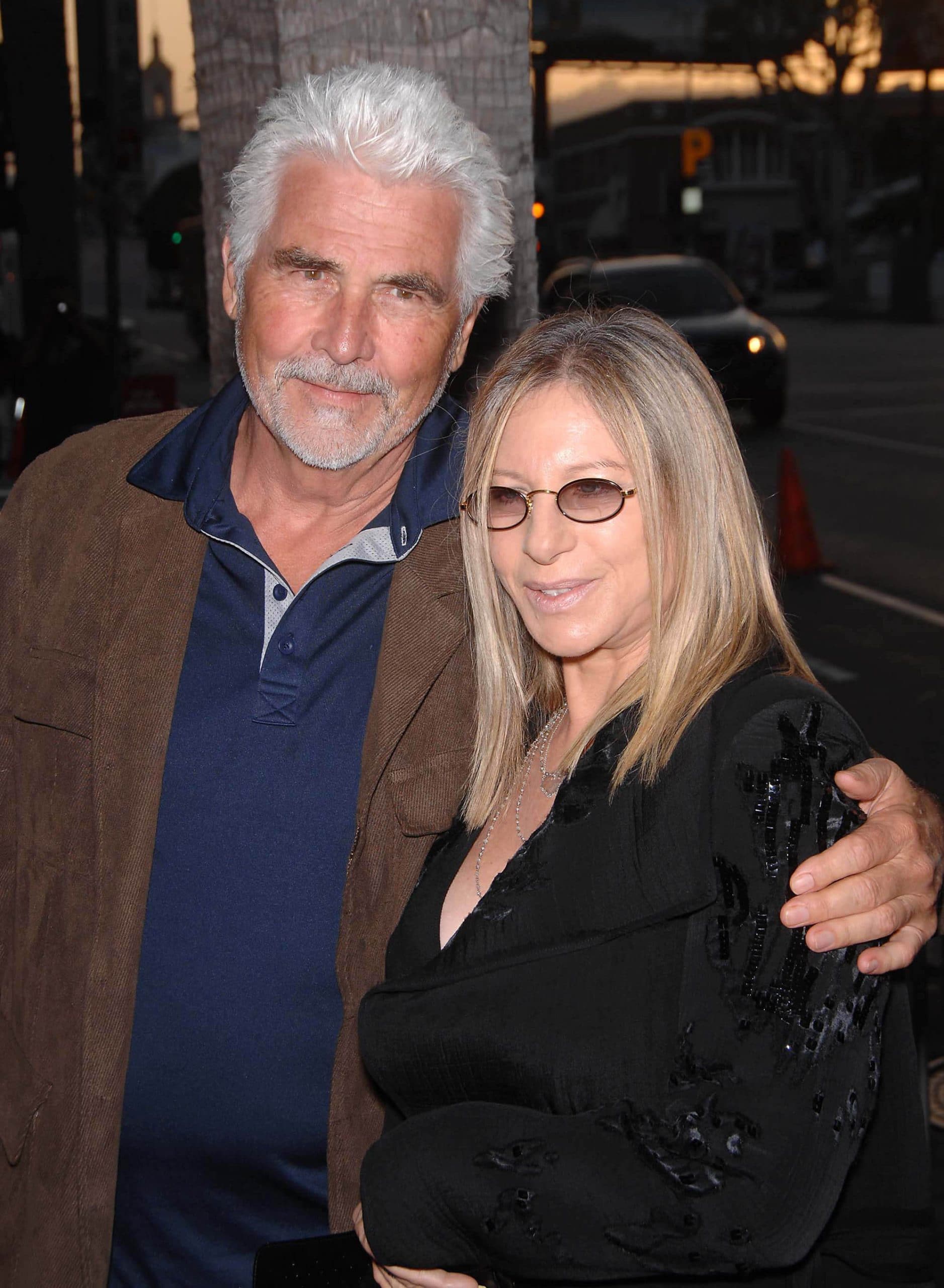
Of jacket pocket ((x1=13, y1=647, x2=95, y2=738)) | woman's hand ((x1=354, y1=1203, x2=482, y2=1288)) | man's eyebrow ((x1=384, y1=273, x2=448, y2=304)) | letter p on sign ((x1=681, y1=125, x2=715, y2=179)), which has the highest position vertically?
letter p on sign ((x1=681, y1=125, x2=715, y2=179))

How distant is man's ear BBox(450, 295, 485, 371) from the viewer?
257 cm

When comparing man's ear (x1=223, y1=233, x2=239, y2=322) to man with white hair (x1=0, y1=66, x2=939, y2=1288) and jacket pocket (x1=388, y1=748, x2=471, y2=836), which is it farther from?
jacket pocket (x1=388, y1=748, x2=471, y2=836)

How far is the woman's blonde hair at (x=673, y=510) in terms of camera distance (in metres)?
1.89

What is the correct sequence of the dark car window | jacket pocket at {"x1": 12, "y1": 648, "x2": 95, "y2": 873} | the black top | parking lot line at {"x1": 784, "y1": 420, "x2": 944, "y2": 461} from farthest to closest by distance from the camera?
the dark car window, parking lot line at {"x1": 784, "y1": 420, "x2": 944, "y2": 461}, jacket pocket at {"x1": 12, "y1": 648, "x2": 95, "y2": 873}, the black top

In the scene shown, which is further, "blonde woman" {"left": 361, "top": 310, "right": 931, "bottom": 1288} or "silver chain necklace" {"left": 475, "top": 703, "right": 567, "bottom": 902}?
"silver chain necklace" {"left": 475, "top": 703, "right": 567, "bottom": 902}

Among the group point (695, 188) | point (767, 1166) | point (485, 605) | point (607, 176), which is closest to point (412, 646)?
point (485, 605)

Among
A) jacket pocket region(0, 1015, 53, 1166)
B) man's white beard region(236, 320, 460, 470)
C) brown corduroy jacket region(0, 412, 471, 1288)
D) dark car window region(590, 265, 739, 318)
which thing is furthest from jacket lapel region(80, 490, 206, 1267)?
dark car window region(590, 265, 739, 318)

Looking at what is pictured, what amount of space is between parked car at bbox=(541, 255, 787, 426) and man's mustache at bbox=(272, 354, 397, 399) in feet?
44.8

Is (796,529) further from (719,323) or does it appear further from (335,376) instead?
(335,376)

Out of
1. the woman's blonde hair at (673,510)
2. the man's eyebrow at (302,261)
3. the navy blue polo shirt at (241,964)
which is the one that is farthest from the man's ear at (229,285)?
the woman's blonde hair at (673,510)

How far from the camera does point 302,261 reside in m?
2.44

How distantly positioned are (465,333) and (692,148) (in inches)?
1216

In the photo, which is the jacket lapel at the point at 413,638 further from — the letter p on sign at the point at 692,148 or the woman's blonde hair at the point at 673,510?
the letter p on sign at the point at 692,148

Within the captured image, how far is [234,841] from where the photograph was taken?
2287 millimetres
